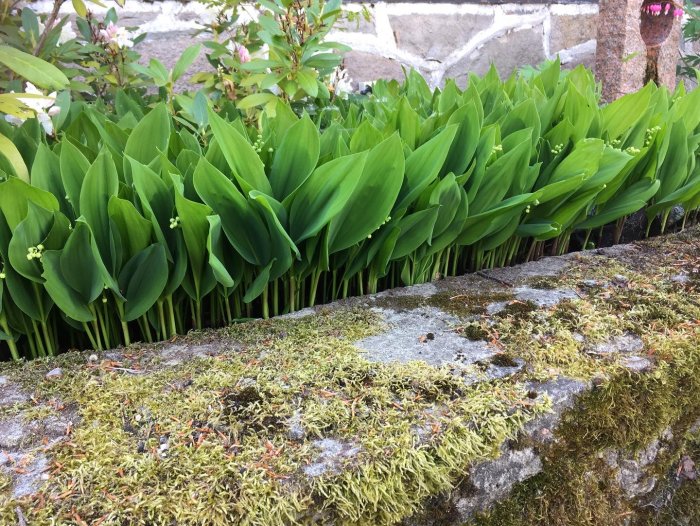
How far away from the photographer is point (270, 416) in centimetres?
92

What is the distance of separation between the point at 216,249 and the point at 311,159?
28cm

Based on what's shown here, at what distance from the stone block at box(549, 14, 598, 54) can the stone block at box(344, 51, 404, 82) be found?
1.25 metres

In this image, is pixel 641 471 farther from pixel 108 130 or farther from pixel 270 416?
pixel 108 130

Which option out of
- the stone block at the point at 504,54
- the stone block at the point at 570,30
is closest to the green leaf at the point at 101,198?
the stone block at the point at 504,54

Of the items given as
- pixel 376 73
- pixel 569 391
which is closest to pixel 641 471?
pixel 569 391

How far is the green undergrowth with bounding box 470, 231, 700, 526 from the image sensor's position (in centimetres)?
100

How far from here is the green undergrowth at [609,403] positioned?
3.29 feet

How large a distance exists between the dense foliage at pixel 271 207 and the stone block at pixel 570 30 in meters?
2.82

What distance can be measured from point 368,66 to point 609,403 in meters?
3.13

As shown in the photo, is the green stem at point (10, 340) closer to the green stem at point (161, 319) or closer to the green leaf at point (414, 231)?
the green stem at point (161, 319)

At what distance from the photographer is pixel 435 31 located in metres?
3.82

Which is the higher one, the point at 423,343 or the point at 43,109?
the point at 43,109

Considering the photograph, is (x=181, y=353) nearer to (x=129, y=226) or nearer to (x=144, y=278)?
(x=144, y=278)

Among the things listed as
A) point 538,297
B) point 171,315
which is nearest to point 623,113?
point 538,297
